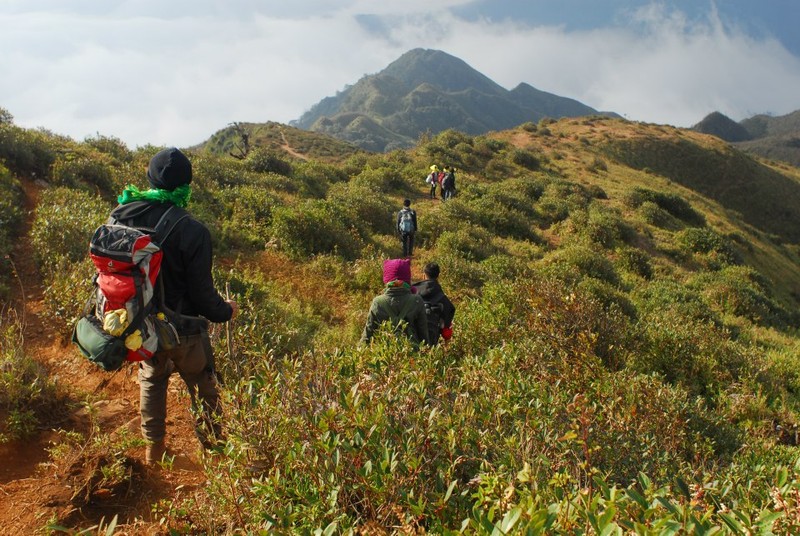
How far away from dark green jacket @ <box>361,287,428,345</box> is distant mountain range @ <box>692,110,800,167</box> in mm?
121763

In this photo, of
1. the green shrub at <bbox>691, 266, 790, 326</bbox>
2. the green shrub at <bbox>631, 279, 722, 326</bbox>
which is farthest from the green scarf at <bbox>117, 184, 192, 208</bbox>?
the green shrub at <bbox>691, 266, 790, 326</bbox>

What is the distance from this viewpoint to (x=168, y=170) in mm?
3074

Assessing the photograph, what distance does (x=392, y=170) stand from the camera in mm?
22094

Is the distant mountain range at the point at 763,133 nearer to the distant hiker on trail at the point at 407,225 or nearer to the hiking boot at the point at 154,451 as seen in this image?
the distant hiker on trail at the point at 407,225

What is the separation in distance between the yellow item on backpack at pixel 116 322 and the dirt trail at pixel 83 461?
34.1 inches

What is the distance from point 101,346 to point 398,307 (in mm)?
2676

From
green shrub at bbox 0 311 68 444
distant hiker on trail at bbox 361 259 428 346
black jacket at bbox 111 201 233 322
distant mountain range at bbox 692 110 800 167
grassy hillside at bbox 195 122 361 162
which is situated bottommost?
green shrub at bbox 0 311 68 444

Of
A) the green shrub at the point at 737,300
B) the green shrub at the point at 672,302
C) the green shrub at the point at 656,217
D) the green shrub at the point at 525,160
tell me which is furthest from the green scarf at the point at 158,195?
the green shrub at the point at 525,160

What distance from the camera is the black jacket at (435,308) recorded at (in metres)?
5.47

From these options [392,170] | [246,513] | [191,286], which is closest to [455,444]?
[246,513]

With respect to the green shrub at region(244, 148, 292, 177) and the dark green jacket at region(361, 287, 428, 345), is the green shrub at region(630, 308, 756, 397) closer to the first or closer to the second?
the dark green jacket at region(361, 287, 428, 345)

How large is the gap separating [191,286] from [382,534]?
2091 mm

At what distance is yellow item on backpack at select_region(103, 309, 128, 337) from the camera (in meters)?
2.76

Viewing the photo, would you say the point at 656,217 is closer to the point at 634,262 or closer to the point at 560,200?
the point at 560,200
